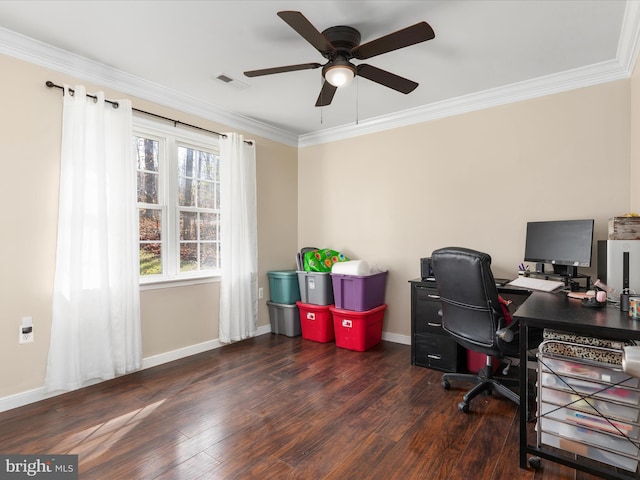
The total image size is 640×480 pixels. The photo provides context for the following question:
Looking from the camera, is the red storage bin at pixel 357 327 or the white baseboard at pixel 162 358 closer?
the white baseboard at pixel 162 358

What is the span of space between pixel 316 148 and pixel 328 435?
11.6 feet

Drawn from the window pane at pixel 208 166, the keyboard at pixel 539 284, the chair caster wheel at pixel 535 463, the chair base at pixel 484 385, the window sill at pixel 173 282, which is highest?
the window pane at pixel 208 166

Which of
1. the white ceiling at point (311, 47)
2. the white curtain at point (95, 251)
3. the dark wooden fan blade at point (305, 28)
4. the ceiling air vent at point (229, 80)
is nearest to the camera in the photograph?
the dark wooden fan blade at point (305, 28)

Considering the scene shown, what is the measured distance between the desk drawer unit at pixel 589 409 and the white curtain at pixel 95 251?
3.03m

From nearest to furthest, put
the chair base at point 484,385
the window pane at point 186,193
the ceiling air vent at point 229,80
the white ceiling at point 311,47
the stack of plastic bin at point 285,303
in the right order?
the white ceiling at point 311,47 < the chair base at point 484,385 < the ceiling air vent at point 229,80 < the window pane at point 186,193 < the stack of plastic bin at point 285,303

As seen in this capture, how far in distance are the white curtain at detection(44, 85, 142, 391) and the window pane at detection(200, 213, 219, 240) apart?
0.80 metres

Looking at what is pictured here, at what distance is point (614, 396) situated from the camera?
1.57 metres

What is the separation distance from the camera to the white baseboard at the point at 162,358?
2.37 m

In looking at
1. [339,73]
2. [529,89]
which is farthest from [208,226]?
[529,89]

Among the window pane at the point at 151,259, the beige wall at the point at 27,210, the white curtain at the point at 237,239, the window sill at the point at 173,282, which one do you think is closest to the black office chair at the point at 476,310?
the white curtain at the point at 237,239

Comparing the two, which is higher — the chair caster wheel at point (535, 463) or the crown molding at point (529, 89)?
the crown molding at point (529, 89)

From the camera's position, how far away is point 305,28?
72.2 inches

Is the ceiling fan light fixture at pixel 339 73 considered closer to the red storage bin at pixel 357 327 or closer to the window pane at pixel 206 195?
the window pane at pixel 206 195

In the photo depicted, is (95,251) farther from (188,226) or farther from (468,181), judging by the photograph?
(468,181)
